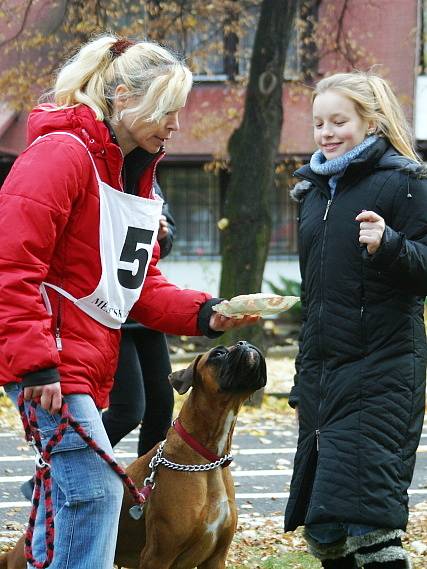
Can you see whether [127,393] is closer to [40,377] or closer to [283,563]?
[283,563]

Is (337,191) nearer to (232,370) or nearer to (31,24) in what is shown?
(232,370)

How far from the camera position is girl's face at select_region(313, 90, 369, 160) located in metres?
4.34

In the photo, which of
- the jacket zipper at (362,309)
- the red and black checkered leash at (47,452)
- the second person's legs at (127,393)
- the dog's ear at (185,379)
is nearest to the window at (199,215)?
the second person's legs at (127,393)

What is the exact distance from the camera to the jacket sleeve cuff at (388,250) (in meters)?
4.01

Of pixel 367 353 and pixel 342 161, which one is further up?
pixel 342 161

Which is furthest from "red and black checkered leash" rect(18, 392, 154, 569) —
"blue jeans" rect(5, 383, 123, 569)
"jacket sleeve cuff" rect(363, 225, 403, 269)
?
"jacket sleeve cuff" rect(363, 225, 403, 269)

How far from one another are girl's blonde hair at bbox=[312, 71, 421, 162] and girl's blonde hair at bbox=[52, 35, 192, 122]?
2.75 feet

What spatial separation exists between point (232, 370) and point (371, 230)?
0.93 m

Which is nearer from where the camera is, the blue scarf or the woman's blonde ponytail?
the woman's blonde ponytail

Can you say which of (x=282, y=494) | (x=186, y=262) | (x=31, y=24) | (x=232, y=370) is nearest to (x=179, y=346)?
(x=186, y=262)

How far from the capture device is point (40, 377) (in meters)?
3.37

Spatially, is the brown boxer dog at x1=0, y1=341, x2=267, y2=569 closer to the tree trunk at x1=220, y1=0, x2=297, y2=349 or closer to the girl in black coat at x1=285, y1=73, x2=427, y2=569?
the girl in black coat at x1=285, y1=73, x2=427, y2=569

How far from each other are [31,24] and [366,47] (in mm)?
5962

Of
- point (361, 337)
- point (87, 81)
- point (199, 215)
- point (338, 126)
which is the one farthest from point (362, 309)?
point (199, 215)
